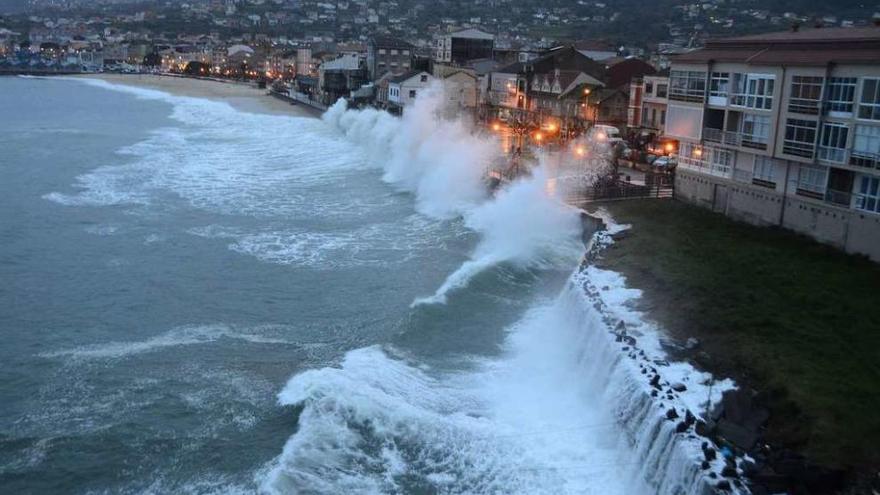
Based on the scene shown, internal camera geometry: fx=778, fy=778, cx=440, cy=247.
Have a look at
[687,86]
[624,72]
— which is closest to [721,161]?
[687,86]

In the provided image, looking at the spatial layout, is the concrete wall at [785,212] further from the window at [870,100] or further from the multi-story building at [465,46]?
the multi-story building at [465,46]

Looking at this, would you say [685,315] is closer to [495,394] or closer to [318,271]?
[495,394]

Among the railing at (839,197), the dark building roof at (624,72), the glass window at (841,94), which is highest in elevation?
the dark building roof at (624,72)

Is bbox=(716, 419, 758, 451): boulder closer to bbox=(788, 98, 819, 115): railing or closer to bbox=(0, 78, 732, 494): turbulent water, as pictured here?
bbox=(0, 78, 732, 494): turbulent water

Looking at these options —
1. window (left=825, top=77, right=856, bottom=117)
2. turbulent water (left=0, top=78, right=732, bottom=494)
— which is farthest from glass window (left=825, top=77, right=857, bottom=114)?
turbulent water (left=0, top=78, right=732, bottom=494)

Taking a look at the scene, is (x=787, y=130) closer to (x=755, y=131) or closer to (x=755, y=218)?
(x=755, y=131)

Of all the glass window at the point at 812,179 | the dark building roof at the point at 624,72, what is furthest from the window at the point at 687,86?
the dark building roof at the point at 624,72

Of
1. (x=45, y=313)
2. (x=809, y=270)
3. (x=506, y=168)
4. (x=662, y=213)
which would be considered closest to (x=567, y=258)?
(x=662, y=213)
